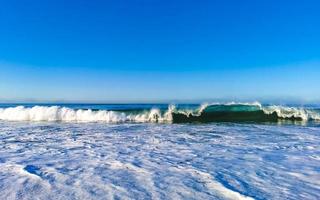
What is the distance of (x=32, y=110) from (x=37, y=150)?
49.7 ft

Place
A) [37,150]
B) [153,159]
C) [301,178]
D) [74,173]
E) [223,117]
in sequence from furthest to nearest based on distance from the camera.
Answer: [223,117]
[37,150]
[153,159]
[74,173]
[301,178]

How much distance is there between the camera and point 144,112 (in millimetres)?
21297

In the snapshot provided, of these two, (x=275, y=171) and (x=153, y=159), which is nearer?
(x=275, y=171)

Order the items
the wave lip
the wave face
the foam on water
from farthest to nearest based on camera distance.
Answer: the wave face
the wave lip
the foam on water

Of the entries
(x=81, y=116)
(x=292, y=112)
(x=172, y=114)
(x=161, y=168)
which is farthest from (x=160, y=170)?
(x=292, y=112)

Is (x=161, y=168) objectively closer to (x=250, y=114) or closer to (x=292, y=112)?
(x=250, y=114)

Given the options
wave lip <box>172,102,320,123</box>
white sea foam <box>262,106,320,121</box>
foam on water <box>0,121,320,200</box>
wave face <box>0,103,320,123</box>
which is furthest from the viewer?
white sea foam <box>262,106,320,121</box>

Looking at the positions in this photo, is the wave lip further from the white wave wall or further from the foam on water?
the foam on water

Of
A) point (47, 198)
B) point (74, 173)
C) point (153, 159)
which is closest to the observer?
point (47, 198)

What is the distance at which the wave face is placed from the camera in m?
20.2

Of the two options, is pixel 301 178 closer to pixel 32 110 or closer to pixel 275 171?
pixel 275 171

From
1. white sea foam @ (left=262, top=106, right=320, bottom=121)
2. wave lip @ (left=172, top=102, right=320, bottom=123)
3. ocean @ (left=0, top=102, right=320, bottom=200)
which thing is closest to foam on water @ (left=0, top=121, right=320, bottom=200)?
ocean @ (left=0, top=102, right=320, bottom=200)

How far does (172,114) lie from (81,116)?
5.56 m

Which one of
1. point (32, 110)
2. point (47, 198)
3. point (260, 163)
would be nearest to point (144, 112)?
point (32, 110)
